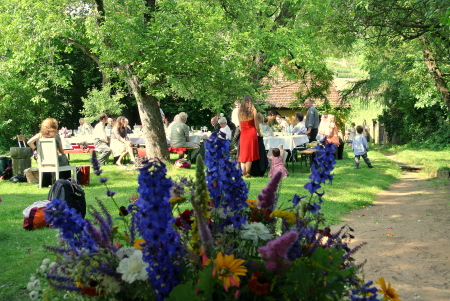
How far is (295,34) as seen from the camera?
21.8 meters

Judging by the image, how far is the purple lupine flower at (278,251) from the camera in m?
1.79

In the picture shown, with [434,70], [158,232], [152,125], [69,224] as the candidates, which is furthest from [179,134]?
[158,232]

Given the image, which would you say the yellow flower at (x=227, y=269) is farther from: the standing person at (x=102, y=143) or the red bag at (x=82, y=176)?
the standing person at (x=102, y=143)

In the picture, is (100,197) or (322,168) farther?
(100,197)

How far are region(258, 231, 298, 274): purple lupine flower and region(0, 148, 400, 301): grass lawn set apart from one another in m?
1.34

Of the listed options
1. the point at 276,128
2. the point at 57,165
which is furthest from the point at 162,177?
the point at 276,128

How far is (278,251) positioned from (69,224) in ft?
3.20

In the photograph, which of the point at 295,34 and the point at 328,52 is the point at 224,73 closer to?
the point at 295,34

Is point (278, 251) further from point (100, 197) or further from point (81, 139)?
point (81, 139)

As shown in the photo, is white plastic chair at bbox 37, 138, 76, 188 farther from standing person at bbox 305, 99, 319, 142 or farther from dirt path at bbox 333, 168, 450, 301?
standing person at bbox 305, 99, 319, 142

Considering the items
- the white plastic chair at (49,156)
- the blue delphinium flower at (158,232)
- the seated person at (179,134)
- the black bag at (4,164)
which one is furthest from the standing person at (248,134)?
the blue delphinium flower at (158,232)

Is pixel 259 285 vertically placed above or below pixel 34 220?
above

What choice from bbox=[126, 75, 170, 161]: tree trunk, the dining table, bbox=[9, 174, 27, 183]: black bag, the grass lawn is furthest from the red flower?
the dining table

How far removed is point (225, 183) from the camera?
7.96 ft
